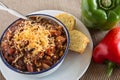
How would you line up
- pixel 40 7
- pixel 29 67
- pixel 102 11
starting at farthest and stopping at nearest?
pixel 40 7 → pixel 102 11 → pixel 29 67

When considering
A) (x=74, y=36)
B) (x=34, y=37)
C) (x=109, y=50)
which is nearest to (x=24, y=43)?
(x=34, y=37)

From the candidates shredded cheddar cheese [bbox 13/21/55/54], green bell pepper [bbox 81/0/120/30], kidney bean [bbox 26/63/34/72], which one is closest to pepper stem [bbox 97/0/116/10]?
green bell pepper [bbox 81/0/120/30]

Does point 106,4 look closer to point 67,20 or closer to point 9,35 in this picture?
point 67,20

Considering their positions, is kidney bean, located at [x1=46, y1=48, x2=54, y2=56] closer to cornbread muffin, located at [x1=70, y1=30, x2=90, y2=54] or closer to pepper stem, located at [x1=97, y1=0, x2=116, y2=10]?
cornbread muffin, located at [x1=70, y1=30, x2=90, y2=54]

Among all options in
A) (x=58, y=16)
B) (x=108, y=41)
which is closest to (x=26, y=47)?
(x=58, y=16)

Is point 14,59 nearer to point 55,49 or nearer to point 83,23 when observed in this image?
point 55,49

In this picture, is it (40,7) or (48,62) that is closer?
(48,62)
